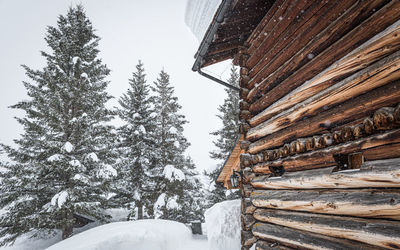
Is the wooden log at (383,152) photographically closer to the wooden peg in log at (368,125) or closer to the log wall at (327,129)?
the log wall at (327,129)

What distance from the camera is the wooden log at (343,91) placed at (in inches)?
66.0

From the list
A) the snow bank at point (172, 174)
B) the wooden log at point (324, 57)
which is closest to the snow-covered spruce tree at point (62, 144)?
the snow bank at point (172, 174)

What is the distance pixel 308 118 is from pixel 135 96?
14.0 meters

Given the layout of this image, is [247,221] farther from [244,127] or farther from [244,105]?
[244,105]

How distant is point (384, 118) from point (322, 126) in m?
0.70

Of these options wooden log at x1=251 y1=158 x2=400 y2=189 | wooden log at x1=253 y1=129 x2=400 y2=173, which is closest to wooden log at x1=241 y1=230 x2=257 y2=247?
wooden log at x1=251 y1=158 x2=400 y2=189

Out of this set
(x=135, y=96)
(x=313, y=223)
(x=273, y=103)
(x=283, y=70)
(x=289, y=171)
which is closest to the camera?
(x=313, y=223)

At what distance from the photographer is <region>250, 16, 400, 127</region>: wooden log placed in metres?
1.72

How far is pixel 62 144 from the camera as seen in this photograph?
32.1 ft

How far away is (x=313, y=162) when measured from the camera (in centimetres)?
248

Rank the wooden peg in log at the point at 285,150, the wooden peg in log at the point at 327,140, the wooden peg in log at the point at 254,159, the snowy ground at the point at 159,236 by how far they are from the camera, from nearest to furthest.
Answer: the wooden peg in log at the point at 327,140, the wooden peg in log at the point at 285,150, the wooden peg in log at the point at 254,159, the snowy ground at the point at 159,236

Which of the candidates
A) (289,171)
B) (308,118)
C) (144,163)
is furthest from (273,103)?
(144,163)

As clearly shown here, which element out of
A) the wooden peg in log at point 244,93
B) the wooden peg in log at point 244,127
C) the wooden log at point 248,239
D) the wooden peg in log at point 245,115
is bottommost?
the wooden log at point 248,239

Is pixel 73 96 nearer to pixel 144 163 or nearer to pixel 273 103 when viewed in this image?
pixel 144 163
